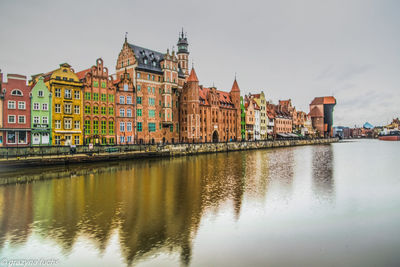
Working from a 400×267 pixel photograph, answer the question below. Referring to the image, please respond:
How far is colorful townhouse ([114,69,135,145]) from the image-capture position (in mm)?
64188

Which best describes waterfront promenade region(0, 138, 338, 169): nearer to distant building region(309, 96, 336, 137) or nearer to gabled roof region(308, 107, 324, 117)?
distant building region(309, 96, 336, 137)

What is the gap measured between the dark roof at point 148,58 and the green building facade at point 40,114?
22.2 metres

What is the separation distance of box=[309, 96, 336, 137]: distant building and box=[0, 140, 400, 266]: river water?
154 meters

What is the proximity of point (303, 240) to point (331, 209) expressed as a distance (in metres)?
7.38

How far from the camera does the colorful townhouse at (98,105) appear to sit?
58.5 meters

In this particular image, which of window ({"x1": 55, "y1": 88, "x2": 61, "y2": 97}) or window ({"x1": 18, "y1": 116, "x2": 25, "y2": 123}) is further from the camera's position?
window ({"x1": 55, "y1": 88, "x2": 61, "y2": 97})

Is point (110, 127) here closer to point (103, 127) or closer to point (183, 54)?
point (103, 127)

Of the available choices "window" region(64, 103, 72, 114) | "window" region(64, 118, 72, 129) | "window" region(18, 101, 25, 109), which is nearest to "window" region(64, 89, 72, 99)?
"window" region(64, 103, 72, 114)

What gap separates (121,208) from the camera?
69.3ft

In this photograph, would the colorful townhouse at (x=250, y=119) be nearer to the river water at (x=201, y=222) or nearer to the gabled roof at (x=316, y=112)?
the river water at (x=201, y=222)

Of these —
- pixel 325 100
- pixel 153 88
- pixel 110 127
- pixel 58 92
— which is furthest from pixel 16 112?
pixel 325 100

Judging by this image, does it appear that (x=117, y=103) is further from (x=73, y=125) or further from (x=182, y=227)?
(x=182, y=227)

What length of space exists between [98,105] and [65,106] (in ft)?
22.2

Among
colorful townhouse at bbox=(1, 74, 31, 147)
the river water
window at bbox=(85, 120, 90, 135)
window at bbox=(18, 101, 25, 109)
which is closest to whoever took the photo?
the river water
